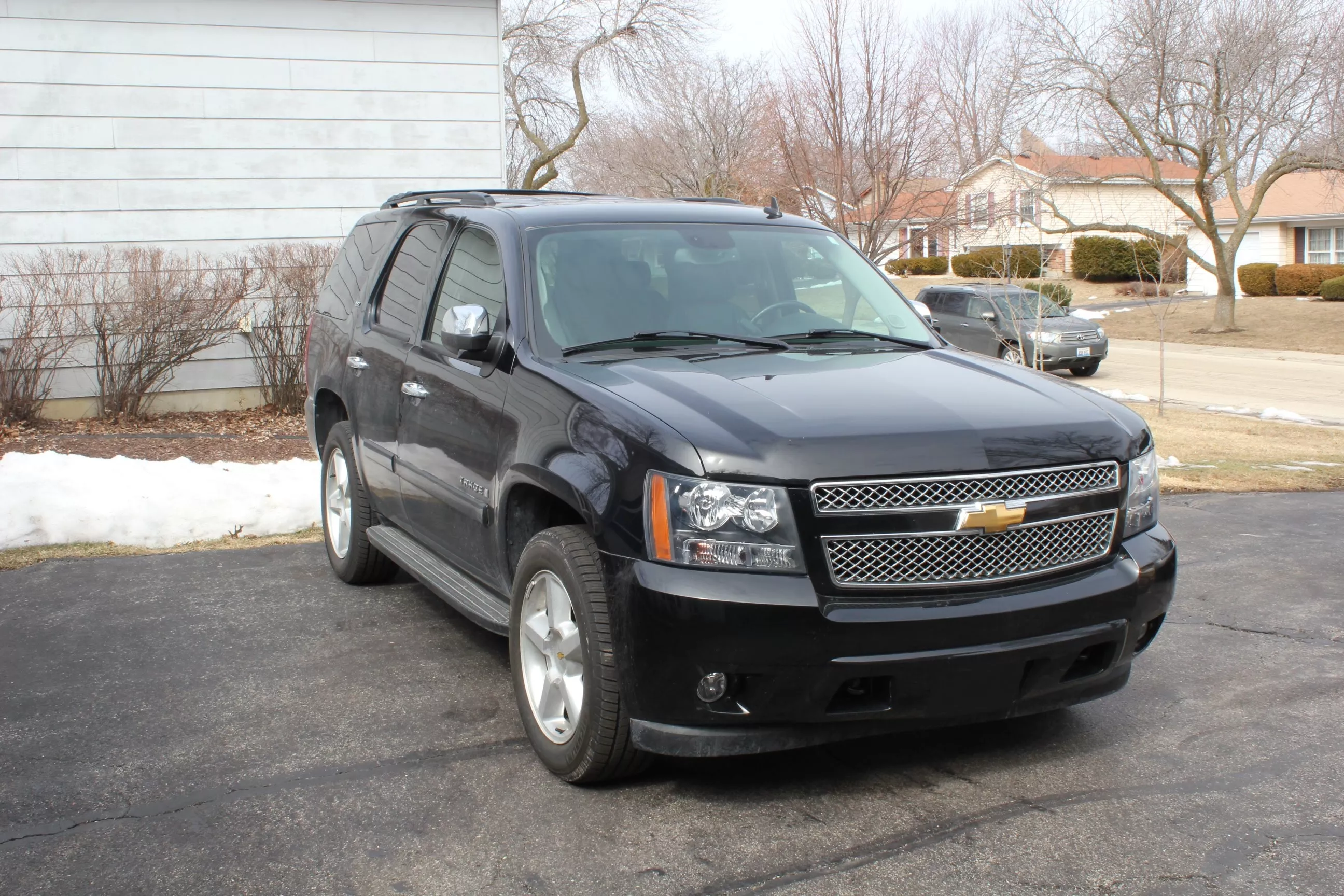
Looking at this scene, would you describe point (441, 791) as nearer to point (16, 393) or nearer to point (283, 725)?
point (283, 725)

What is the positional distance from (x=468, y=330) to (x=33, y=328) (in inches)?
332

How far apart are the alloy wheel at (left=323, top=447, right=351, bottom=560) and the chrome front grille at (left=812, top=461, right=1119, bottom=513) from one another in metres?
3.48

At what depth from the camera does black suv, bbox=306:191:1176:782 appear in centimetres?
346

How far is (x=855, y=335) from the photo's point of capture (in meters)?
4.93

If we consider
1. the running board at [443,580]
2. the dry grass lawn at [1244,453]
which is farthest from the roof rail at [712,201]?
the dry grass lawn at [1244,453]

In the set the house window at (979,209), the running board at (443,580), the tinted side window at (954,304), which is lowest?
the running board at (443,580)

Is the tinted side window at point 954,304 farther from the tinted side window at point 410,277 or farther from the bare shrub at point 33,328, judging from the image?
the tinted side window at point 410,277

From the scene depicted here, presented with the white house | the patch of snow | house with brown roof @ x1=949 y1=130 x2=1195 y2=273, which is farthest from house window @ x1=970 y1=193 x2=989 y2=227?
the white house

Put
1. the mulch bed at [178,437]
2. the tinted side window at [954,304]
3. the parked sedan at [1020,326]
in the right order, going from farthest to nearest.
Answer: the tinted side window at [954,304] < the parked sedan at [1020,326] < the mulch bed at [178,437]

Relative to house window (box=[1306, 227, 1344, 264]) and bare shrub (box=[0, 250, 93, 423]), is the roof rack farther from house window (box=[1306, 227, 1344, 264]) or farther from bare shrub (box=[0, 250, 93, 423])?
house window (box=[1306, 227, 1344, 264])

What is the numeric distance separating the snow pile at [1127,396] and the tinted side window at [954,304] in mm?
4586

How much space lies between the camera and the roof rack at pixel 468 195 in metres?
5.59

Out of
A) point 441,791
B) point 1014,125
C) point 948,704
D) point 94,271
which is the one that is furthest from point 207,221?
point 1014,125

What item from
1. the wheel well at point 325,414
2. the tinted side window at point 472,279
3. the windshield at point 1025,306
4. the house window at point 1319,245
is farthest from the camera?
the house window at point 1319,245
